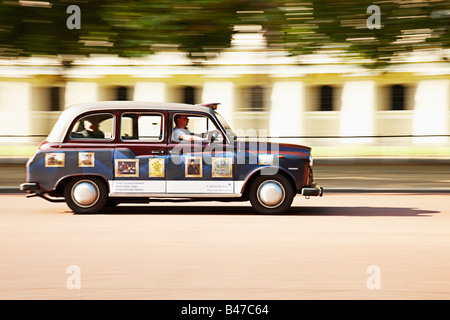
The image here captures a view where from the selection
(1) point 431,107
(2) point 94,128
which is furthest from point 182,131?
(1) point 431,107

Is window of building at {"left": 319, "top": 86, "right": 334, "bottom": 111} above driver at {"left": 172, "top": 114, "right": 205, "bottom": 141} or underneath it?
above

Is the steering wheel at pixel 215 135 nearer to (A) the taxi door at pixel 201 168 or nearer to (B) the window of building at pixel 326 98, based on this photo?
(A) the taxi door at pixel 201 168

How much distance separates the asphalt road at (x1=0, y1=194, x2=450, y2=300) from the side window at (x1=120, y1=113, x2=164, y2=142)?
1.24m

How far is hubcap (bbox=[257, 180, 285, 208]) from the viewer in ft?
34.3

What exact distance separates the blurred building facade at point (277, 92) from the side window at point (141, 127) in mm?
21532

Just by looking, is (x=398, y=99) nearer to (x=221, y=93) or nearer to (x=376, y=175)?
(x=221, y=93)

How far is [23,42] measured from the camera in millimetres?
17156

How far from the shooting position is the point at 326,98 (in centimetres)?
3412

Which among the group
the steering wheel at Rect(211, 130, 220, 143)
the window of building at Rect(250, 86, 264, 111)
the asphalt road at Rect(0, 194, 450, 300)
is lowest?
the asphalt road at Rect(0, 194, 450, 300)

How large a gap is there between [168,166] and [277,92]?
23.7 meters

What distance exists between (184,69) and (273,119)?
16.5 ft

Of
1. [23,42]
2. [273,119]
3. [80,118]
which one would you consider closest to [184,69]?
[273,119]

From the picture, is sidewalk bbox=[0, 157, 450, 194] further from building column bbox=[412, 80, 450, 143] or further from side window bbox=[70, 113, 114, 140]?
building column bbox=[412, 80, 450, 143]

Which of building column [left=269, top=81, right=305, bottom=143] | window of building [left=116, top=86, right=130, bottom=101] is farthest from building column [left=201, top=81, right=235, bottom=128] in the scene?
window of building [left=116, top=86, right=130, bottom=101]
